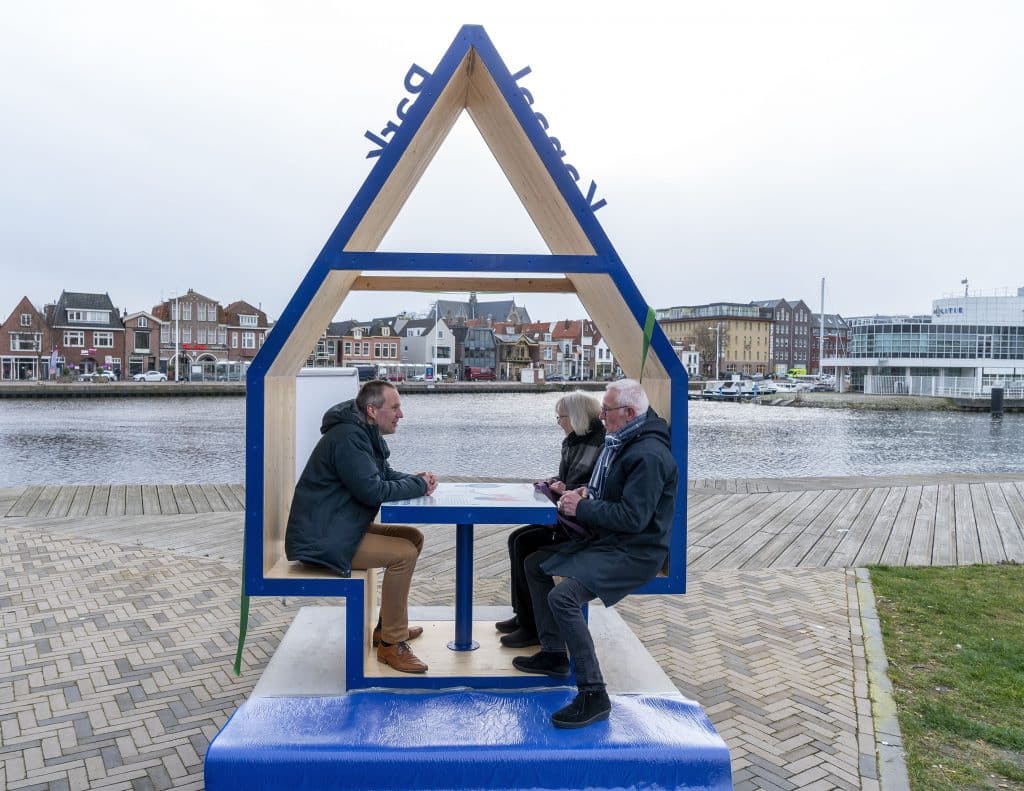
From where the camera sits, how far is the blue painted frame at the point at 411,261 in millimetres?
3830

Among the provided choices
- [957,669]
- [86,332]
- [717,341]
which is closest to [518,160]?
[957,669]

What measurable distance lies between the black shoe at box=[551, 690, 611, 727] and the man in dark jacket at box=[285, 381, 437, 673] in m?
0.84

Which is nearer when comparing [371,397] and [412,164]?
[371,397]

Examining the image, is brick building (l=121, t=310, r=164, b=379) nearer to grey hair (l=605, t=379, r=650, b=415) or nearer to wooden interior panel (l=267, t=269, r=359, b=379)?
wooden interior panel (l=267, t=269, r=359, b=379)

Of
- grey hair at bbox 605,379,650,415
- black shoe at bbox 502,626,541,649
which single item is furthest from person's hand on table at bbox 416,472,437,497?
grey hair at bbox 605,379,650,415

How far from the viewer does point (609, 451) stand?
12.6 ft

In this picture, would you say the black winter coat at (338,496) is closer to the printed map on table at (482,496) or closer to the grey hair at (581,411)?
the printed map on table at (482,496)

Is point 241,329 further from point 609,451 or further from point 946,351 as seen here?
point 609,451

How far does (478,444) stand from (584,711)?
2497cm

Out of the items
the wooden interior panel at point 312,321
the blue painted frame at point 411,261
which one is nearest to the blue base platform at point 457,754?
the blue painted frame at point 411,261

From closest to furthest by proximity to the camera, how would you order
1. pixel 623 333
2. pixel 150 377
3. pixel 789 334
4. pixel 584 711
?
pixel 584 711
pixel 623 333
pixel 150 377
pixel 789 334

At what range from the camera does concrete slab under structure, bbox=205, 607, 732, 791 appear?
10.4 feet

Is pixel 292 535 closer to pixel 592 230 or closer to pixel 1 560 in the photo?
pixel 592 230

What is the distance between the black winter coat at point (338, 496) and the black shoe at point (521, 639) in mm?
1058
